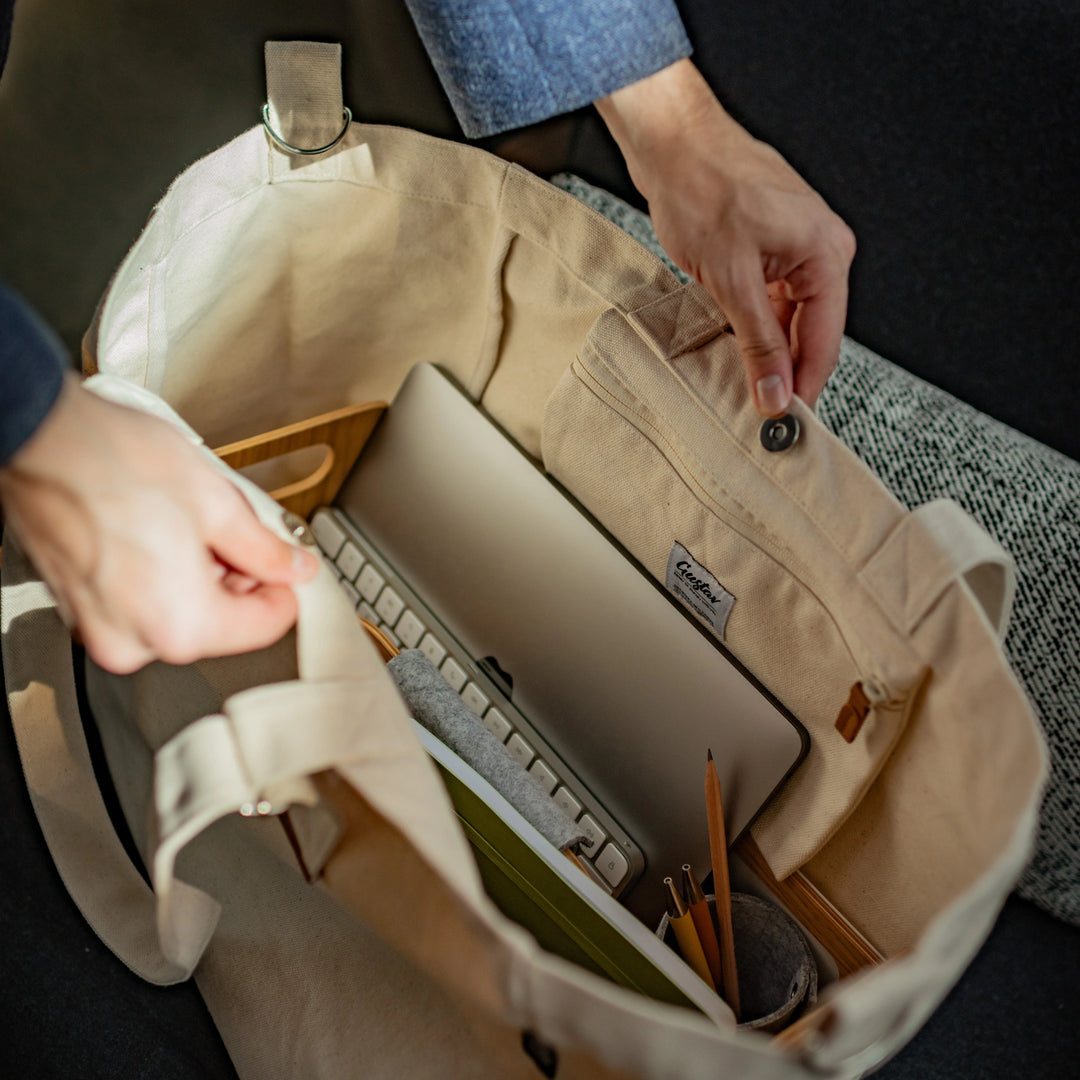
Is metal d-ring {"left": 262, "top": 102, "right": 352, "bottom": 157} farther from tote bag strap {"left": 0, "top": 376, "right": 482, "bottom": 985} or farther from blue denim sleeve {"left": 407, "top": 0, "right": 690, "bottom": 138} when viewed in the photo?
tote bag strap {"left": 0, "top": 376, "right": 482, "bottom": 985}

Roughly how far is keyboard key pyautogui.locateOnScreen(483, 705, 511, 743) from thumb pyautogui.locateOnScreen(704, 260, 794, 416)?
272 millimetres

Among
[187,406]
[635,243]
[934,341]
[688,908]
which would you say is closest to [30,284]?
[187,406]

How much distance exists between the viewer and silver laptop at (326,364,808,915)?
0.54 meters

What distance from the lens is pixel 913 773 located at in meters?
0.47

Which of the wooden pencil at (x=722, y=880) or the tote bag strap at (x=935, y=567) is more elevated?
the tote bag strap at (x=935, y=567)

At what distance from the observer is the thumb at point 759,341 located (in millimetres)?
465

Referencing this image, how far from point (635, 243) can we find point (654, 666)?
25 centimetres

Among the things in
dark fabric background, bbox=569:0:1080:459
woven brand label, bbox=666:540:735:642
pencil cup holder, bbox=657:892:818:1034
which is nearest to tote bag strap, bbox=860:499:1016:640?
woven brand label, bbox=666:540:735:642

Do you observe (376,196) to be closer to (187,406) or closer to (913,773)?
(187,406)

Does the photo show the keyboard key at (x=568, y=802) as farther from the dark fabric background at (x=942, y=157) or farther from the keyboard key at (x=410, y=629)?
the dark fabric background at (x=942, y=157)

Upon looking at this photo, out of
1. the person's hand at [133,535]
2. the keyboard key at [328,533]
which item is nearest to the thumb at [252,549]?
the person's hand at [133,535]

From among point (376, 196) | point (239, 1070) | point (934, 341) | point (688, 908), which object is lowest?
point (239, 1070)

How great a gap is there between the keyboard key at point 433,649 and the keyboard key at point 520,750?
0.08m

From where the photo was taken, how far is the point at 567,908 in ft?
1.43
